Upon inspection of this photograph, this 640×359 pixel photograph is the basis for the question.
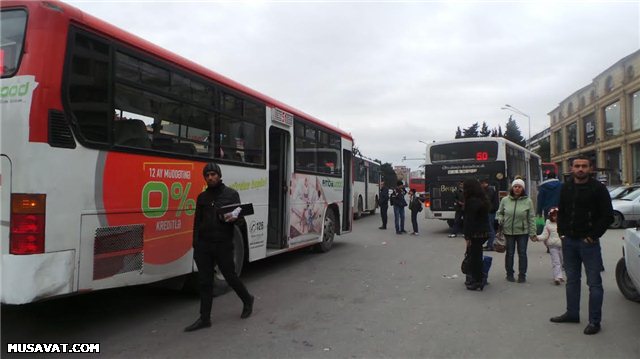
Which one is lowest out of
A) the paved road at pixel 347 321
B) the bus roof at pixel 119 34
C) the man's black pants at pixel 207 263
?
the paved road at pixel 347 321

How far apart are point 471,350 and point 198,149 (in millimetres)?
4038

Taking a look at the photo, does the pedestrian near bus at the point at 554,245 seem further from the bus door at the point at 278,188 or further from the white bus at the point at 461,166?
the white bus at the point at 461,166

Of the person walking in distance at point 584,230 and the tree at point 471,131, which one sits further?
the tree at point 471,131

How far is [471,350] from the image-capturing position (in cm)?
453

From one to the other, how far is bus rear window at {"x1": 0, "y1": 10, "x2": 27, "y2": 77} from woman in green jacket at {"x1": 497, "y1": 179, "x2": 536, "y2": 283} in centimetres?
701

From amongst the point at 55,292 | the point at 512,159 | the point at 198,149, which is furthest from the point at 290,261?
the point at 512,159

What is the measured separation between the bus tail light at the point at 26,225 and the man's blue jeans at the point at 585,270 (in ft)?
17.6

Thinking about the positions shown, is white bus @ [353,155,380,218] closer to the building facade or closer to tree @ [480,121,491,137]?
the building facade

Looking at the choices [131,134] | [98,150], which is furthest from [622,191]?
[98,150]

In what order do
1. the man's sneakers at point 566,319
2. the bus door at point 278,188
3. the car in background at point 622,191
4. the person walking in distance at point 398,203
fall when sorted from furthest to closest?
the car in background at point 622,191 < the person walking in distance at point 398,203 < the bus door at point 278,188 < the man's sneakers at point 566,319

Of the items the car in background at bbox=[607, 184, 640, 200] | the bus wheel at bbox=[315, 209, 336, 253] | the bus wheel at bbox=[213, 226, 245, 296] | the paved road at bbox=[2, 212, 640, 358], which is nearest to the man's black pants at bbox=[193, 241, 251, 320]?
the paved road at bbox=[2, 212, 640, 358]

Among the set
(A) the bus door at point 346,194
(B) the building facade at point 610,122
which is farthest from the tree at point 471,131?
(A) the bus door at point 346,194

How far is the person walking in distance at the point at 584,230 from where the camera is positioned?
5.01 m

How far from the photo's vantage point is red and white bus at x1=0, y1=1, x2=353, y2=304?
405cm
